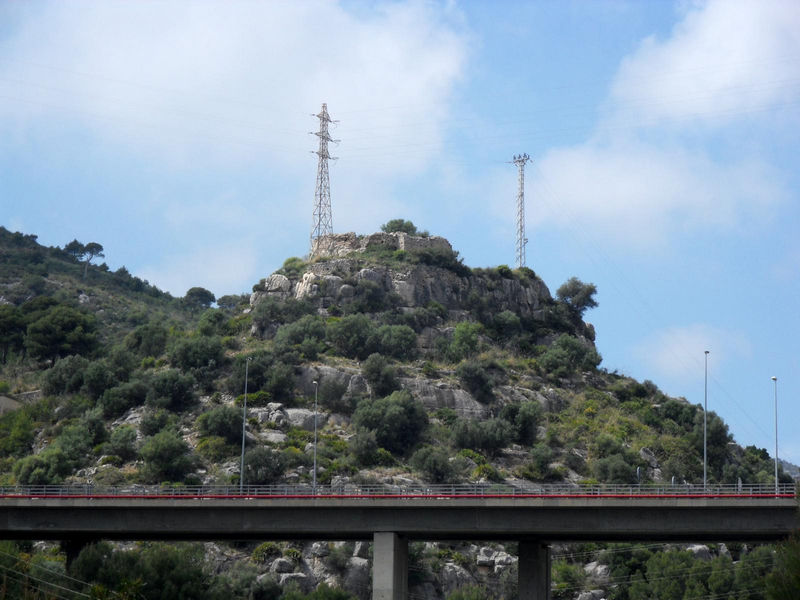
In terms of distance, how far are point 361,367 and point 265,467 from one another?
2569 cm

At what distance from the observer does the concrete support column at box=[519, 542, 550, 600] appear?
6838 centimetres

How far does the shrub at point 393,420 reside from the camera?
4210 inches

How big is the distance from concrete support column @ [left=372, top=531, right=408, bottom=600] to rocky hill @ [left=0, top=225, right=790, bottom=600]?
7872 mm

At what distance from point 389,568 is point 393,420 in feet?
135

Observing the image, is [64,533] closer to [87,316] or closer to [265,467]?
[265,467]

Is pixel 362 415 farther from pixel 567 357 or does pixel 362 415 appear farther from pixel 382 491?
pixel 567 357

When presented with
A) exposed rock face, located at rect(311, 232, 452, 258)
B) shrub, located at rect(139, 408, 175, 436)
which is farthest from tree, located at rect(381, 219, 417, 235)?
shrub, located at rect(139, 408, 175, 436)

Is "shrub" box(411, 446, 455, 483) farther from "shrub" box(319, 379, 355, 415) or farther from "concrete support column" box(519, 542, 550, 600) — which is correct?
"concrete support column" box(519, 542, 550, 600)

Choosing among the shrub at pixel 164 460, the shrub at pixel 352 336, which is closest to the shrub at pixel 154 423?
the shrub at pixel 164 460

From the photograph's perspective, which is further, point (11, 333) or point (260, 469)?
point (11, 333)

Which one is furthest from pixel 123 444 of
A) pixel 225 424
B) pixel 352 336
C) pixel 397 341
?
pixel 397 341

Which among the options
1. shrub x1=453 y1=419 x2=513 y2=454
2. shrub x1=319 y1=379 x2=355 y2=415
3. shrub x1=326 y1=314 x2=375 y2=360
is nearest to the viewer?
shrub x1=453 y1=419 x2=513 y2=454

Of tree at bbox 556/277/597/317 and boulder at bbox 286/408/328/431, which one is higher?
tree at bbox 556/277/597/317

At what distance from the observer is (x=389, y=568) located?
219 ft
